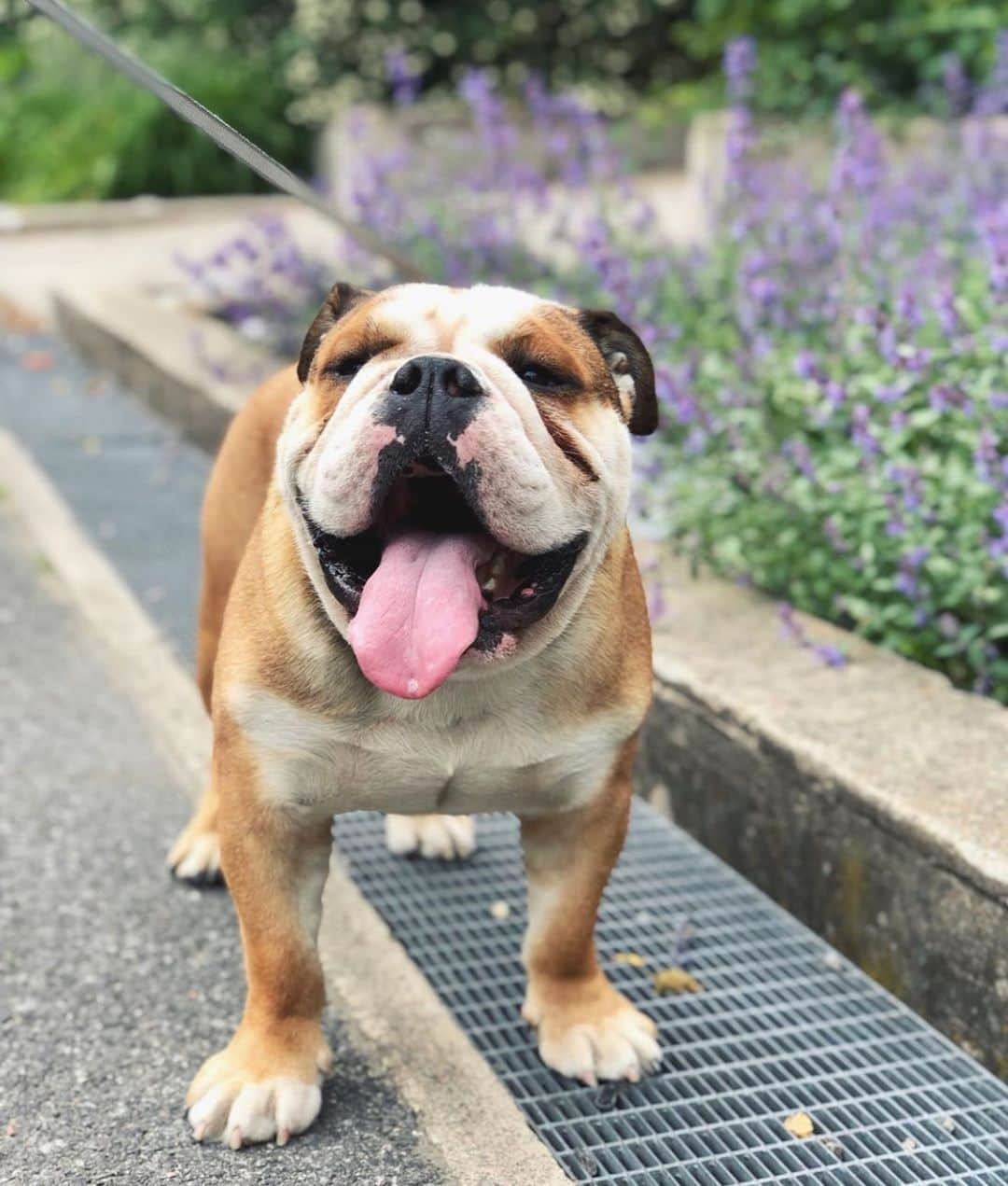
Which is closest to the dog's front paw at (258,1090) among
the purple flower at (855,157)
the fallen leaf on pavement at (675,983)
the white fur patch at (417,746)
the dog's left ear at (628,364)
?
the white fur patch at (417,746)

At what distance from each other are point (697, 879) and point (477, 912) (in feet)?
1.67

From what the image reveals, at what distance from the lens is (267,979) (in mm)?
2664

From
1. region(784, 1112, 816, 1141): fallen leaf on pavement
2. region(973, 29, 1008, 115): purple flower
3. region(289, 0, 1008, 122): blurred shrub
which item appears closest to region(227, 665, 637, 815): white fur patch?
region(784, 1112, 816, 1141): fallen leaf on pavement

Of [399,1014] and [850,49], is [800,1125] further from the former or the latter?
[850,49]

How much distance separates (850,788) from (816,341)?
7.68 ft

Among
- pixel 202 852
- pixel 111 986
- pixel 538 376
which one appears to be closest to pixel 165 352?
pixel 202 852

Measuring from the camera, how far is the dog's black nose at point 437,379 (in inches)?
89.4

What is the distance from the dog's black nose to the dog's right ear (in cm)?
42

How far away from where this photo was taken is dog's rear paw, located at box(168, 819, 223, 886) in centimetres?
344

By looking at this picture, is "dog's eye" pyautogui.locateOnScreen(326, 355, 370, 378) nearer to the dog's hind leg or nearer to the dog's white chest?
the dog's white chest

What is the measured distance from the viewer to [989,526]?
3.91 m

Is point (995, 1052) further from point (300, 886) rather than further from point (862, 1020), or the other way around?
point (300, 886)

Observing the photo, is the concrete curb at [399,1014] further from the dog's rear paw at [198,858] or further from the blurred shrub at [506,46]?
the blurred shrub at [506,46]

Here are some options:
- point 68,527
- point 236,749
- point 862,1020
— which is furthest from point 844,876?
point 68,527
